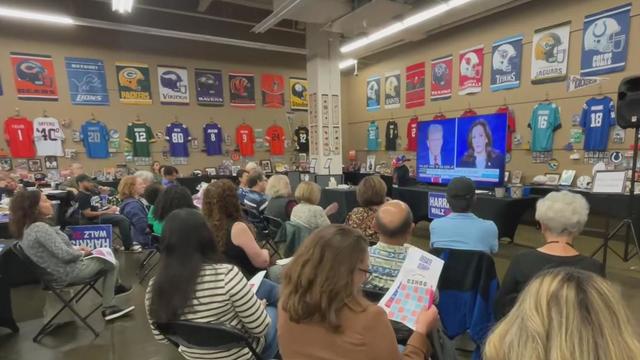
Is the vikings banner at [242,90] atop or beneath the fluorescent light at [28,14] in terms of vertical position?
beneath

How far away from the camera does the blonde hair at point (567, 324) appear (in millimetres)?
591

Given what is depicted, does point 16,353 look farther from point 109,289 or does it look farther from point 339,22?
point 339,22

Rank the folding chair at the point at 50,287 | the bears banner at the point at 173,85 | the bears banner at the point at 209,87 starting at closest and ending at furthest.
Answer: the folding chair at the point at 50,287 < the bears banner at the point at 173,85 < the bears banner at the point at 209,87

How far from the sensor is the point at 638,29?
4926 mm

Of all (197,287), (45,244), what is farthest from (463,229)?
(45,244)

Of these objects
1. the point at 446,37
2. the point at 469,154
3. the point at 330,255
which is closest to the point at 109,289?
the point at 330,255

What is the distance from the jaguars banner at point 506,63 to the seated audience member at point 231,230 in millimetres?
6183

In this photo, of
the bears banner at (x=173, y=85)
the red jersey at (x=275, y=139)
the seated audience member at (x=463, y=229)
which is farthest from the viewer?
the red jersey at (x=275, y=139)

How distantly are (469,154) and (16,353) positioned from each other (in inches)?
216

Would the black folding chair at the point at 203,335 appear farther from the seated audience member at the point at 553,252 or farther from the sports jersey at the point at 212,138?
the sports jersey at the point at 212,138

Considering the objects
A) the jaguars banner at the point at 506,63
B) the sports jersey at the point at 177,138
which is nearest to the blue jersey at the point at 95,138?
the sports jersey at the point at 177,138

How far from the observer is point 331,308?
38.0 inches

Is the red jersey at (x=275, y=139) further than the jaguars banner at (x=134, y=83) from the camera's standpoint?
Yes

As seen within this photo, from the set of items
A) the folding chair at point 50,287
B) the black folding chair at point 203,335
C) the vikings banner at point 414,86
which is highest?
the vikings banner at point 414,86
